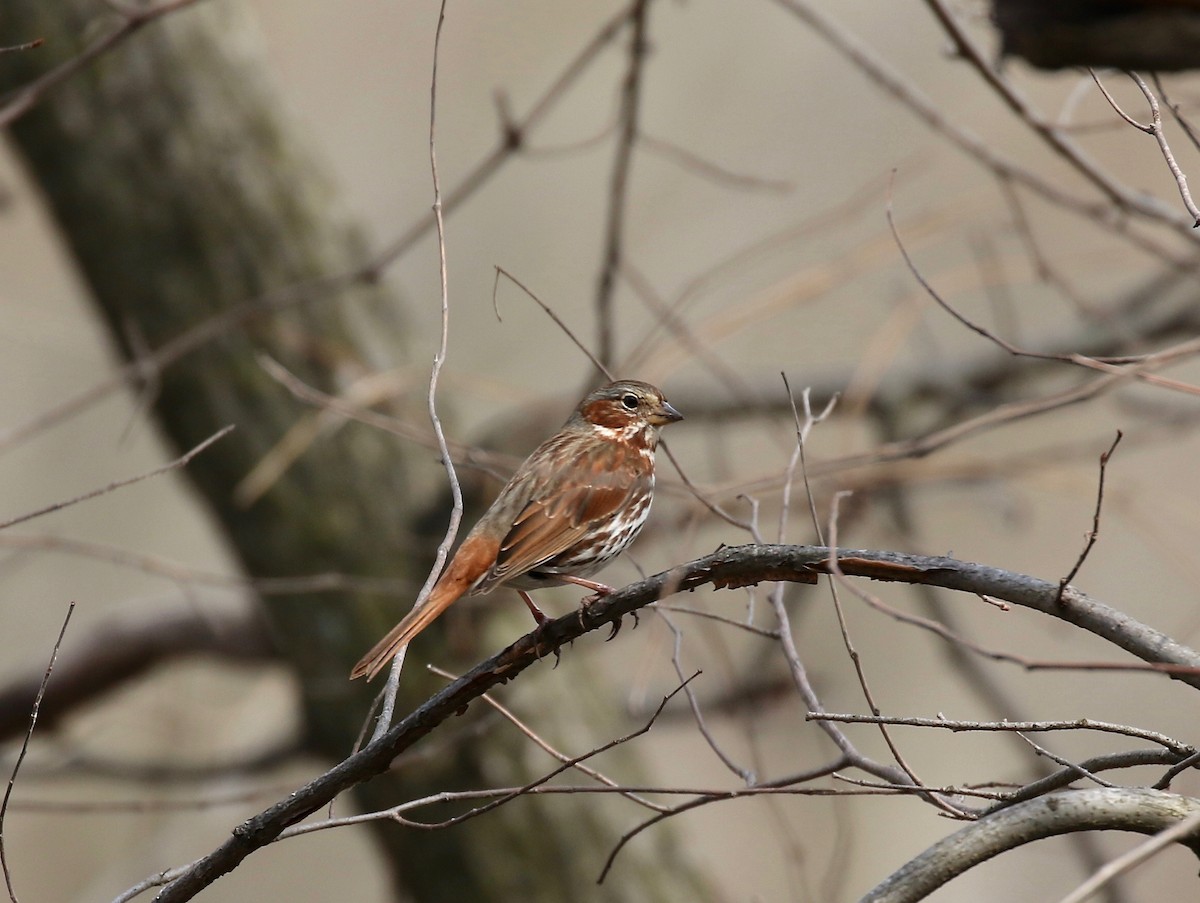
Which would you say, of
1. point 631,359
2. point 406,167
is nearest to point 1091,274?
point 406,167

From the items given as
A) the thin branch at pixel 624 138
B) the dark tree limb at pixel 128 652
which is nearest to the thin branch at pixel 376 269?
the thin branch at pixel 624 138

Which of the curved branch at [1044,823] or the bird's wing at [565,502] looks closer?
the curved branch at [1044,823]

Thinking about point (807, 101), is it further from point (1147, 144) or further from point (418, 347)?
point (418, 347)

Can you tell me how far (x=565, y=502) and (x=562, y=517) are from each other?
0.05 metres

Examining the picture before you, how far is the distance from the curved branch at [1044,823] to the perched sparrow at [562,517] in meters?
1.45

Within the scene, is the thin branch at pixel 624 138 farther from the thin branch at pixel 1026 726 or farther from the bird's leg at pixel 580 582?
the thin branch at pixel 1026 726

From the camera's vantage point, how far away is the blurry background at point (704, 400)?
5.37m

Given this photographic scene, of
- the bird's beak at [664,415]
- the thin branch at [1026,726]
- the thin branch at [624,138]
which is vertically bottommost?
the thin branch at [1026,726]

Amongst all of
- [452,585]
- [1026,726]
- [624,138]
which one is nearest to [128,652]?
[452,585]

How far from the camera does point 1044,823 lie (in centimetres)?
187

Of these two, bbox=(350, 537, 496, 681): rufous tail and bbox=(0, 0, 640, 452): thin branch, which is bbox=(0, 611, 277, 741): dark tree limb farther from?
bbox=(350, 537, 496, 681): rufous tail

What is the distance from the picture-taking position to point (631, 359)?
13.2 feet

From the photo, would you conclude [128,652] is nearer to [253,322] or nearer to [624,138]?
[253,322]

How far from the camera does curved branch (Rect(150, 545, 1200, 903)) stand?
1877 millimetres
